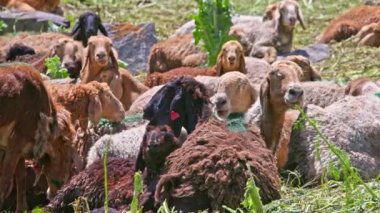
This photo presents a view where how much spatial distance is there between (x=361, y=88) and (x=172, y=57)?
5830 millimetres

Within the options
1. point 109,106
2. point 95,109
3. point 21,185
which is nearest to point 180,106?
point 21,185

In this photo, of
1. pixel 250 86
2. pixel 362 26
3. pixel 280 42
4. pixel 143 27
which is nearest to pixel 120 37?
pixel 143 27

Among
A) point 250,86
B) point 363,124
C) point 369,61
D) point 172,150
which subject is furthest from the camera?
point 369,61

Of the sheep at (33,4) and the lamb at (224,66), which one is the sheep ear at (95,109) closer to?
the lamb at (224,66)

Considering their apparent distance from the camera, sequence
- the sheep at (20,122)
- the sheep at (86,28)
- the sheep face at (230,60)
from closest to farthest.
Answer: the sheep at (20,122)
the sheep face at (230,60)
the sheep at (86,28)

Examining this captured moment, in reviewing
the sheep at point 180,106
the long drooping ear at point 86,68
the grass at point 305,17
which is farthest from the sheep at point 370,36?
the sheep at point 180,106

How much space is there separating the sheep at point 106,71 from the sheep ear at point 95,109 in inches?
98.6

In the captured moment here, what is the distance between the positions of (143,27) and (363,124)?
29.2 feet

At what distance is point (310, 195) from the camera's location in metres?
8.79

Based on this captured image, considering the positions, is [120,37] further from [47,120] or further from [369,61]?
[47,120]

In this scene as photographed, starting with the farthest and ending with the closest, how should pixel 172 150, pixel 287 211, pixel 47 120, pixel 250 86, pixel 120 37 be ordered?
pixel 120 37 < pixel 250 86 < pixel 47 120 < pixel 172 150 < pixel 287 211

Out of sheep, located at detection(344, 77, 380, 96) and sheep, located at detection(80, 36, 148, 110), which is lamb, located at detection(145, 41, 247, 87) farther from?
sheep, located at detection(344, 77, 380, 96)

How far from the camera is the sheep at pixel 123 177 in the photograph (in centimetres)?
870

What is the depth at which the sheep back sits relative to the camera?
27.1 ft
